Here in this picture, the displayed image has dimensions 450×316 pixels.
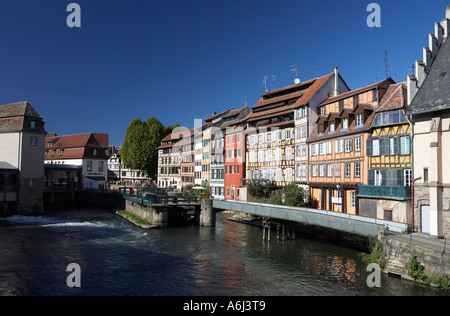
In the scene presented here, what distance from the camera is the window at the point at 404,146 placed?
2623cm

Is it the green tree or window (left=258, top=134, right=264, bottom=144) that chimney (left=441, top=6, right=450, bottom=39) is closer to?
the green tree

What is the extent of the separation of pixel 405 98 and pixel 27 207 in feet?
142

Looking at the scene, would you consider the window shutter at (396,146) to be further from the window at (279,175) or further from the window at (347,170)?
the window at (279,175)

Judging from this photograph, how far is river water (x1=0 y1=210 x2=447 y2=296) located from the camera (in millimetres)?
18078

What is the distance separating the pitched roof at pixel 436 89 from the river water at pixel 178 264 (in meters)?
11.0

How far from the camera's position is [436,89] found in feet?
77.0

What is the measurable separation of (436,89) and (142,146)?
65.8 metres

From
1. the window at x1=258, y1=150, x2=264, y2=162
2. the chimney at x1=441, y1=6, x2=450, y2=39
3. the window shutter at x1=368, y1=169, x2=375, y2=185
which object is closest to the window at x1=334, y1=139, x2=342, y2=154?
the window shutter at x1=368, y1=169, x2=375, y2=185

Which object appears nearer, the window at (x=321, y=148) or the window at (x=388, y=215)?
the window at (x=388, y=215)

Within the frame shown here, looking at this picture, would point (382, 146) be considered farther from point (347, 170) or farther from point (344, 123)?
point (344, 123)

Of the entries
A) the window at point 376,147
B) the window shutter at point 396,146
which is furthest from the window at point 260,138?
the window shutter at point 396,146

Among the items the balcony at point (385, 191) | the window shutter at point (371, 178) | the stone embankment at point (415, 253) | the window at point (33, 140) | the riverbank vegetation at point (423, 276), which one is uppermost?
the window at point (33, 140)

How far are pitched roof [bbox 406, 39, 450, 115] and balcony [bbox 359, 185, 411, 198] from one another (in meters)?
5.65
